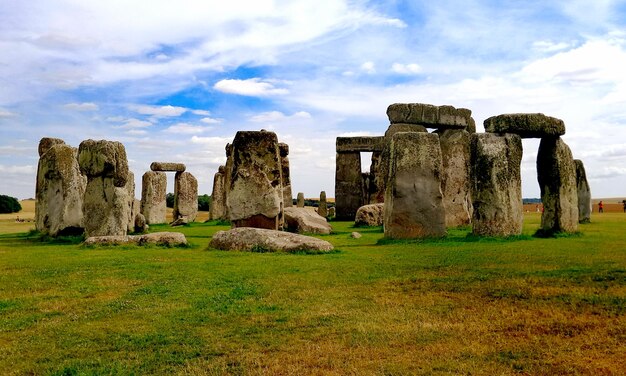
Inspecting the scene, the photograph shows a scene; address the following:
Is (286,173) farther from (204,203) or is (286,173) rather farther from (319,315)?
(204,203)

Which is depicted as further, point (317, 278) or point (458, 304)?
point (317, 278)

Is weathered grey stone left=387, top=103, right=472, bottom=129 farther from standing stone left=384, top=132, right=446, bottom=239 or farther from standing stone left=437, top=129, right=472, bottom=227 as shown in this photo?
standing stone left=384, top=132, right=446, bottom=239

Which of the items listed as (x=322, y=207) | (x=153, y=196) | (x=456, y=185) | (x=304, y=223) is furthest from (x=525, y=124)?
(x=322, y=207)

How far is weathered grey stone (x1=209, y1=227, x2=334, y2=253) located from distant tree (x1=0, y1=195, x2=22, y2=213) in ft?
126

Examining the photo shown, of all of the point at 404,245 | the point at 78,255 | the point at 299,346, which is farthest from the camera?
the point at 404,245

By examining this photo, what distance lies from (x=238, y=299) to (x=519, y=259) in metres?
5.55

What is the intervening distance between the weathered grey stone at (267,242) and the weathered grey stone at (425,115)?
10853 millimetres

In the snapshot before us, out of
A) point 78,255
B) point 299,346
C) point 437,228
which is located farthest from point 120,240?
point 299,346

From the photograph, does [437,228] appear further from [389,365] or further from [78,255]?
[389,365]

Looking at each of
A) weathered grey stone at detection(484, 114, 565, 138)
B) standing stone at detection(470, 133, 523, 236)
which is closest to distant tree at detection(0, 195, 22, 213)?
standing stone at detection(470, 133, 523, 236)

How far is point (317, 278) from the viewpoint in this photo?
8797mm

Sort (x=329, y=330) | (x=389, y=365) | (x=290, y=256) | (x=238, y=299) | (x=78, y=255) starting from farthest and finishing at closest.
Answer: (x=78, y=255) < (x=290, y=256) < (x=238, y=299) < (x=329, y=330) < (x=389, y=365)

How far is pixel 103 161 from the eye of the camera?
15711 mm

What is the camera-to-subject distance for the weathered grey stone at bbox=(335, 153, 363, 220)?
29.4 metres
